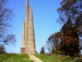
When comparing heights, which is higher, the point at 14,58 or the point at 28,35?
the point at 28,35

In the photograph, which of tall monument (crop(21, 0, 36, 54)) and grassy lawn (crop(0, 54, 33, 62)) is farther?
tall monument (crop(21, 0, 36, 54))

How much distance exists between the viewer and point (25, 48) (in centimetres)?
4856

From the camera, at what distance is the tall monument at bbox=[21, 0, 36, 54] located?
4759 centimetres

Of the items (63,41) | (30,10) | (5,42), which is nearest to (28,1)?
(30,10)

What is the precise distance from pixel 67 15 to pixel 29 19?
1747cm

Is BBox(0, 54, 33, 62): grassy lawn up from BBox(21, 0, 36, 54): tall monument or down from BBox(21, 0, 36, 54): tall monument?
down

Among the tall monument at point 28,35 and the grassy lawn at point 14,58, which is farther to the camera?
the tall monument at point 28,35

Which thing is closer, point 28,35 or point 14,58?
point 14,58

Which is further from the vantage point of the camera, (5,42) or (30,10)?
(30,10)

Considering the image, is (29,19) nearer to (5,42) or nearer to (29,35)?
(29,35)

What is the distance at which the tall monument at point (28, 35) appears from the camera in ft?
156

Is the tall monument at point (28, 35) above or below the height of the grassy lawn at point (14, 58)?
above

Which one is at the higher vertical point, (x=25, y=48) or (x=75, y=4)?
(x=75, y=4)

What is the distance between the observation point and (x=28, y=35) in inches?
1896
